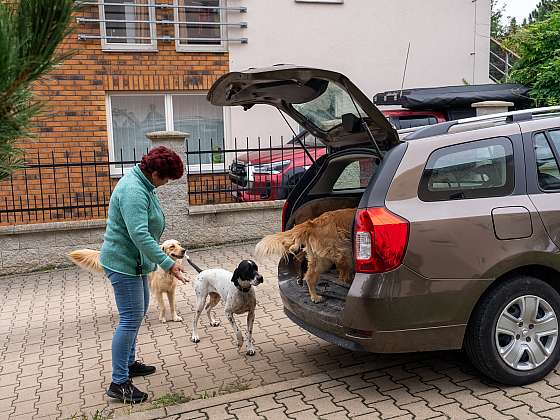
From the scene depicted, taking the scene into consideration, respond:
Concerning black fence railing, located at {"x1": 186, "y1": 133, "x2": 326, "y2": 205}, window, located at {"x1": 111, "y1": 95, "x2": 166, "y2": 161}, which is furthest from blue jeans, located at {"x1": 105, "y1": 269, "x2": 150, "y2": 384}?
window, located at {"x1": 111, "y1": 95, "x2": 166, "y2": 161}

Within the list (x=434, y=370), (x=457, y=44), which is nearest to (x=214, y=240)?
(x=434, y=370)

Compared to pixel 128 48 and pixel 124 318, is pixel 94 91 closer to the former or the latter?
pixel 128 48

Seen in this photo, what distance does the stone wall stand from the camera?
8.21 meters

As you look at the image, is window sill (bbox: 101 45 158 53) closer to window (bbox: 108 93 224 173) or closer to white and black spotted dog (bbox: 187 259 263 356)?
window (bbox: 108 93 224 173)

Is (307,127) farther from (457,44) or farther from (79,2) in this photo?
(457,44)

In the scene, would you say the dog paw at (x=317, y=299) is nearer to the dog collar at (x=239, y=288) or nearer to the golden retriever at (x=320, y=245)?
the golden retriever at (x=320, y=245)

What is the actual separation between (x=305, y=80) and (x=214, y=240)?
5668 millimetres

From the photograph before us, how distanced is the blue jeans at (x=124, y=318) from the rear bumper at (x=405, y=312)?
5.08ft

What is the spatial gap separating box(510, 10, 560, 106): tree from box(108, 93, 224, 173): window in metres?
6.67

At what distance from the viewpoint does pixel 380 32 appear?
12.9m

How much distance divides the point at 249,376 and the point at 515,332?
2035 millimetres

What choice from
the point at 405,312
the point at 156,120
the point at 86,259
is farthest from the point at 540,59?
the point at 86,259

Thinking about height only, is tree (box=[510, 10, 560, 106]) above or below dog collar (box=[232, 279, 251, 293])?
above

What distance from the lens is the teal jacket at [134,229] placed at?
395 cm
